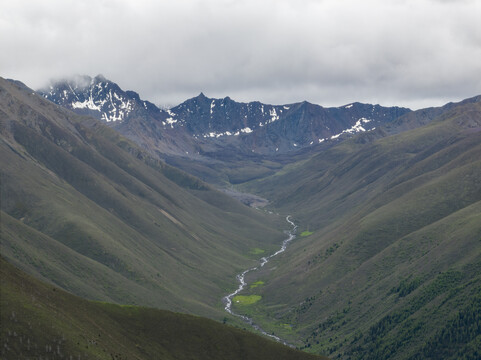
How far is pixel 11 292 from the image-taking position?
98250 millimetres

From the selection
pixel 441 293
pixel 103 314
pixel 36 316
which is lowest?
pixel 441 293

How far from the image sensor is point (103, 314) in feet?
412

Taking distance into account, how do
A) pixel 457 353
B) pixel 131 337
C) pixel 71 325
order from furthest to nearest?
pixel 457 353
pixel 131 337
pixel 71 325

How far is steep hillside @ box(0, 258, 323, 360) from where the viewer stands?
87531 mm

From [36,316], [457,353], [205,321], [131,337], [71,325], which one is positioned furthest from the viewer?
[457,353]

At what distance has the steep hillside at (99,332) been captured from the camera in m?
87.5

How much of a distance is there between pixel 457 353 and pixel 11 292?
430 ft

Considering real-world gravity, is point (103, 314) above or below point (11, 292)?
below

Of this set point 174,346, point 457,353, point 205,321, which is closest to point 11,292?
point 174,346

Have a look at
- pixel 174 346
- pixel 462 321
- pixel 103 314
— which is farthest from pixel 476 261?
pixel 103 314

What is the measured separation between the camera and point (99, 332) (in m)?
108

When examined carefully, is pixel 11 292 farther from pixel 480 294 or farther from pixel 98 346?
pixel 480 294

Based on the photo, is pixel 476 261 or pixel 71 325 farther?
pixel 476 261

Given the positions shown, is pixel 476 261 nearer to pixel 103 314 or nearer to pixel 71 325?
pixel 103 314
